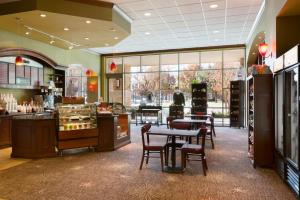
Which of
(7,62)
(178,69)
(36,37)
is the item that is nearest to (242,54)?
(178,69)

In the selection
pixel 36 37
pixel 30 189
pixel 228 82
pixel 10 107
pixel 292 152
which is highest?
pixel 36 37

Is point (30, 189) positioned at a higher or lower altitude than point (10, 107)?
lower

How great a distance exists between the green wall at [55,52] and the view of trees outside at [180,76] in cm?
133

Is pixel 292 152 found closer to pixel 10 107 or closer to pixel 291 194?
pixel 291 194

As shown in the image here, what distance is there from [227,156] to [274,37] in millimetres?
3020

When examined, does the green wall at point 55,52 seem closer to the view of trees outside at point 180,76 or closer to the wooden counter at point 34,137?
the view of trees outside at point 180,76

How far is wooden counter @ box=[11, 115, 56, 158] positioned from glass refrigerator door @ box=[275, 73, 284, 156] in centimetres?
514

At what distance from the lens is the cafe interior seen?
4.25 m

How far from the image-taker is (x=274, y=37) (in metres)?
5.31

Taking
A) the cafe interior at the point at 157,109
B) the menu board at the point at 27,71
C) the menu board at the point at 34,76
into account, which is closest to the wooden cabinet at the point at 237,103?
the cafe interior at the point at 157,109

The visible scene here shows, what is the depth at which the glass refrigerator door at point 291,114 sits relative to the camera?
13.2 ft

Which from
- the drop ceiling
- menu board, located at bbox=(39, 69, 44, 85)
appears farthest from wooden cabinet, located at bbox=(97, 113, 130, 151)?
menu board, located at bbox=(39, 69, 44, 85)

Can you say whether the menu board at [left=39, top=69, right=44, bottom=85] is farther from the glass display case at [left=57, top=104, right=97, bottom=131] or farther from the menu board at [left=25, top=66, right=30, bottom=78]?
the glass display case at [left=57, top=104, right=97, bottom=131]

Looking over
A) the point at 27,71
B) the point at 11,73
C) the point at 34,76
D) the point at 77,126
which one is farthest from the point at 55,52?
the point at 77,126
